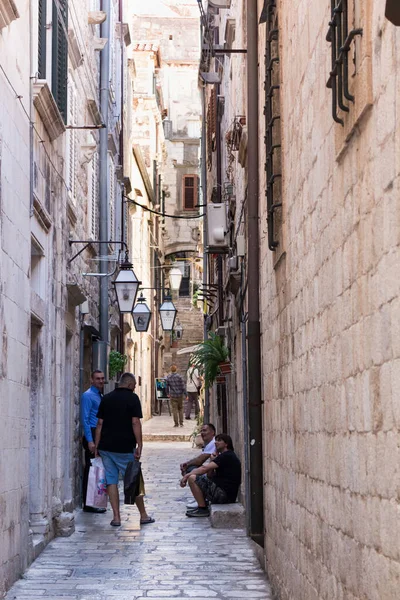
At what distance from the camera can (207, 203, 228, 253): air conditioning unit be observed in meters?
16.5

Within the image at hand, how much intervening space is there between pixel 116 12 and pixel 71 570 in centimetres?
1679

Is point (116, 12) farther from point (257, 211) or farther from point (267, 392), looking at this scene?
point (267, 392)

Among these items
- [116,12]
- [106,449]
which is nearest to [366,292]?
[106,449]

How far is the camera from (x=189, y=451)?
82.2ft

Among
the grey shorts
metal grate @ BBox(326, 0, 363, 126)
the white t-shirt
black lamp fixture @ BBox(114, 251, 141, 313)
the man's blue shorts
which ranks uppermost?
black lamp fixture @ BBox(114, 251, 141, 313)

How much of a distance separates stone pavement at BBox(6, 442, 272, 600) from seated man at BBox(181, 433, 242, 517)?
36 cm

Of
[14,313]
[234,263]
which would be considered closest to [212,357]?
[234,263]

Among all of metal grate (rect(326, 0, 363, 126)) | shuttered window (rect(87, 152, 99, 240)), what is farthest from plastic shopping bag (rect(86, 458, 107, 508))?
metal grate (rect(326, 0, 363, 126))

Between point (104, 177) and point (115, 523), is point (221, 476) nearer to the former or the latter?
point (115, 523)

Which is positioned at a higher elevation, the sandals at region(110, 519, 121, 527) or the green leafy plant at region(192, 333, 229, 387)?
the green leafy plant at region(192, 333, 229, 387)

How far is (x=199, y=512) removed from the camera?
44.3 ft

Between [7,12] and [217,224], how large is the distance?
8929 mm

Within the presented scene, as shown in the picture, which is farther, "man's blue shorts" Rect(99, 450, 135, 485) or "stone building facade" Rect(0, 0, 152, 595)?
"man's blue shorts" Rect(99, 450, 135, 485)

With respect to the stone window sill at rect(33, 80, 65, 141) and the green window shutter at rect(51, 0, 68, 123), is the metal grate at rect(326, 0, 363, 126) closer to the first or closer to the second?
the stone window sill at rect(33, 80, 65, 141)
